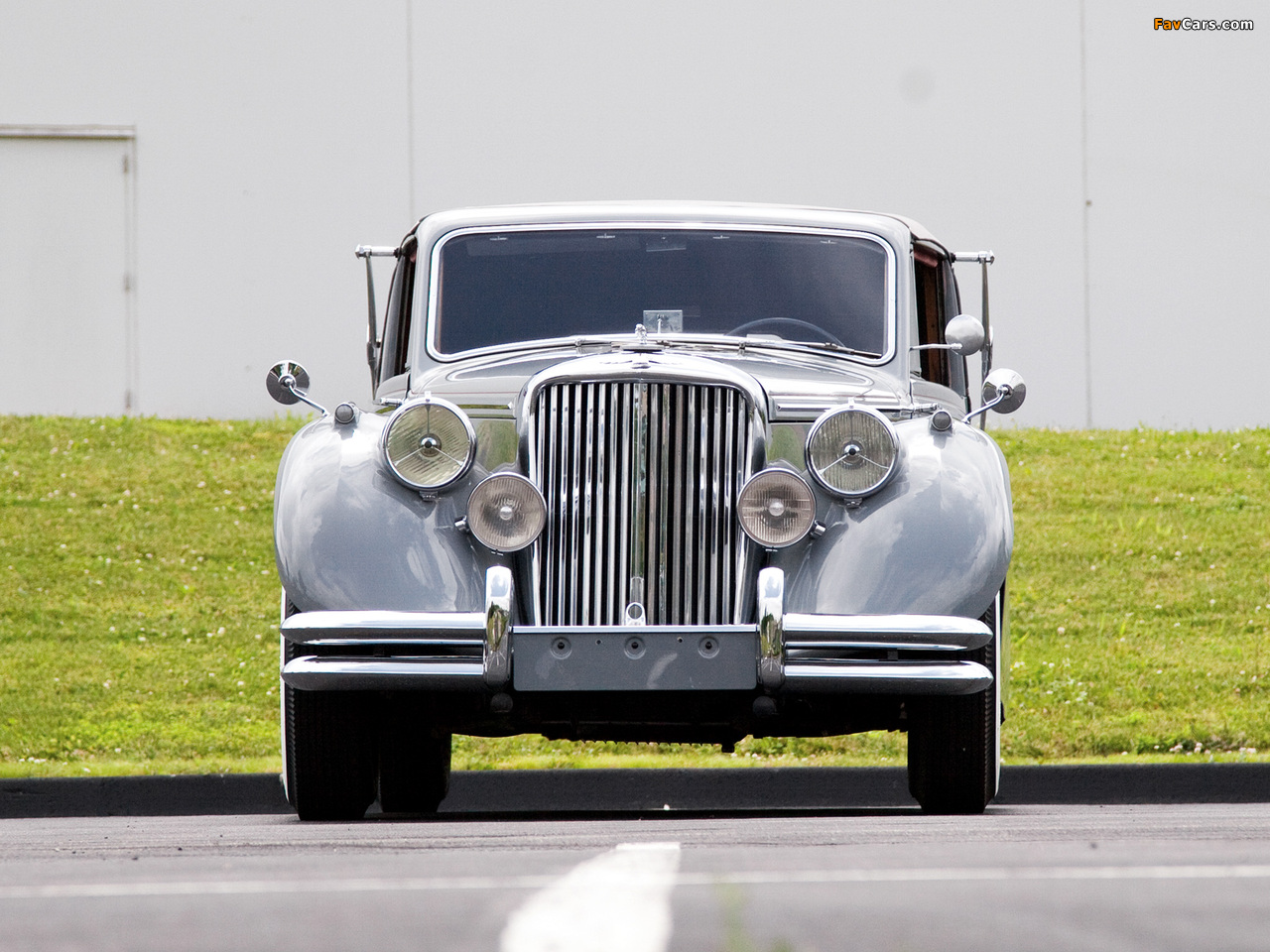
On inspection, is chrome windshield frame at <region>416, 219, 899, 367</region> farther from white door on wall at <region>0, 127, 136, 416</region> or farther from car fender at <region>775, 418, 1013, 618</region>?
white door on wall at <region>0, 127, 136, 416</region>

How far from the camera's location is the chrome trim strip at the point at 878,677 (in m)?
4.88

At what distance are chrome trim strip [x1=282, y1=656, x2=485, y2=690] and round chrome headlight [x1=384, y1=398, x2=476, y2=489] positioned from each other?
0.54 m

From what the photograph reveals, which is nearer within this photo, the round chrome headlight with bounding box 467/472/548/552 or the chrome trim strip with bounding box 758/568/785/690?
the chrome trim strip with bounding box 758/568/785/690

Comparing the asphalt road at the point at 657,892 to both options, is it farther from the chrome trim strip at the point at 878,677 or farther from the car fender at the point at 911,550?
the car fender at the point at 911,550

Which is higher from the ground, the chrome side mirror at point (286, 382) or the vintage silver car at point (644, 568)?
the chrome side mirror at point (286, 382)

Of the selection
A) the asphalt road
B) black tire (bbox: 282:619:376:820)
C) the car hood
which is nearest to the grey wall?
the car hood

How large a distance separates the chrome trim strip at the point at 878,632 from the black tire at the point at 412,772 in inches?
89.6

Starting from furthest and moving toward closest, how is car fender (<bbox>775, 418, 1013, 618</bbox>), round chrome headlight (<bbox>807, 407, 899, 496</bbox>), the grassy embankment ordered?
the grassy embankment
round chrome headlight (<bbox>807, 407, 899, 496</bbox>)
car fender (<bbox>775, 418, 1013, 618</bbox>)

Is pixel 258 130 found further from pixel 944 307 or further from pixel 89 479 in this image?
pixel 944 307

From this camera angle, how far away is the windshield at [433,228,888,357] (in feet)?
20.7

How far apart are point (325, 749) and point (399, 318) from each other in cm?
203

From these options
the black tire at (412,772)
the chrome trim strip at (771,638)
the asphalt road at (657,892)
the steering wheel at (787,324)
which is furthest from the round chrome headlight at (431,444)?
the black tire at (412,772)

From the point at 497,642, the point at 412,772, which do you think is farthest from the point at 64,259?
the point at 497,642

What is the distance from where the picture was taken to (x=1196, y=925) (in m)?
2.35
